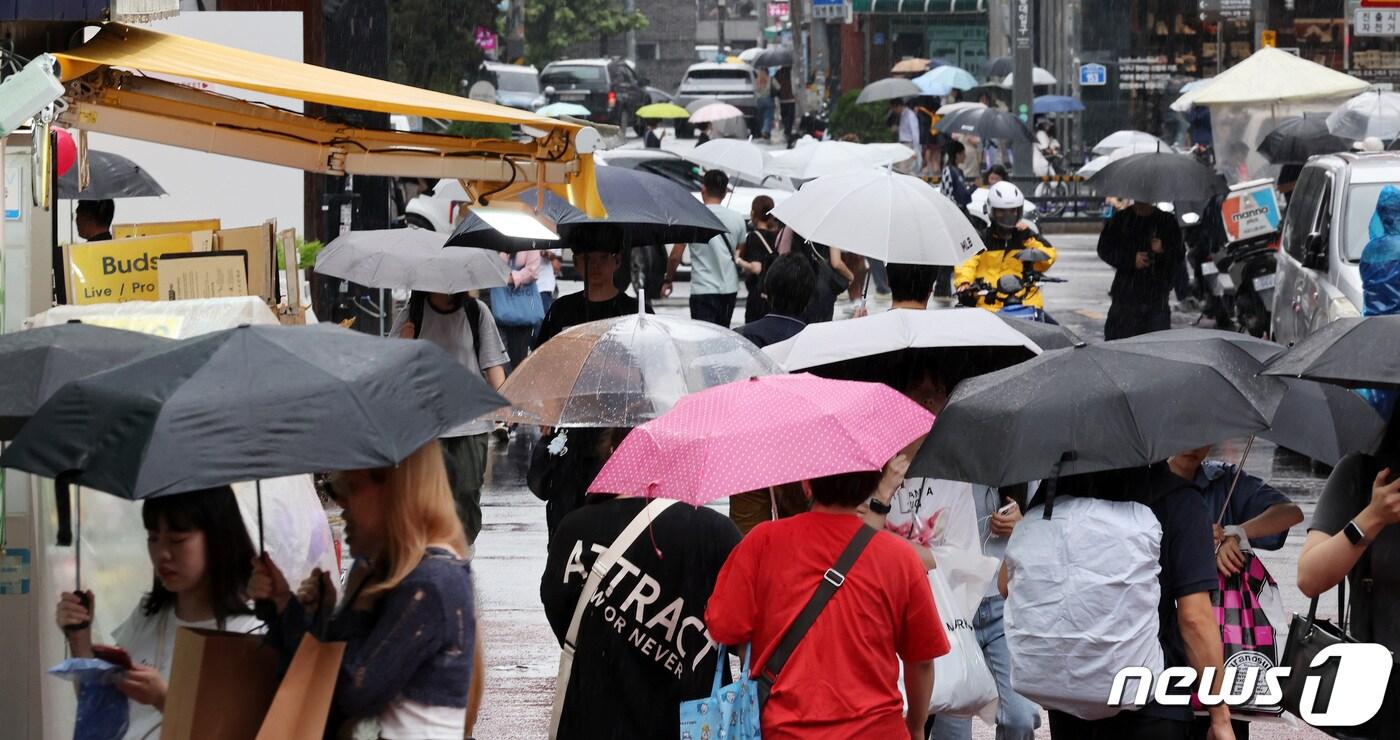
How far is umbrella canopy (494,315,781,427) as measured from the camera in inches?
233

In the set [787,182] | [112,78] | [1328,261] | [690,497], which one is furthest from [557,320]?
[787,182]

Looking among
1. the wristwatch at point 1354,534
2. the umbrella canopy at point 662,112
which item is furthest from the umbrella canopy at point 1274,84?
the umbrella canopy at point 662,112

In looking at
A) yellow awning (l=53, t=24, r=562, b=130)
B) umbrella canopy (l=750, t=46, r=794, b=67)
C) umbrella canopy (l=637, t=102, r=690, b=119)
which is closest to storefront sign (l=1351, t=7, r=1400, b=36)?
yellow awning (l=53, t=24, r=562, b=130)

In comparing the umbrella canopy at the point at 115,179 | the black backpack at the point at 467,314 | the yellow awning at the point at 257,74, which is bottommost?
the black backpack at the point at 467,314

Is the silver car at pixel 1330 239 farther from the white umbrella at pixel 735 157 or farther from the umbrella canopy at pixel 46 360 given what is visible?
the umbrella canopy at pixel 46 360

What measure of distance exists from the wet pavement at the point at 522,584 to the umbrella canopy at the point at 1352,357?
280 millimetres

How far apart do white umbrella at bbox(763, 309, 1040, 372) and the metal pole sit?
26.2m

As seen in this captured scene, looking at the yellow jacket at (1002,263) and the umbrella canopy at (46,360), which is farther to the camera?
the yellow jacket at (1002,263)

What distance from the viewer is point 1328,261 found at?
1308 centimetres

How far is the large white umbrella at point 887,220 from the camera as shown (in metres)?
8.31

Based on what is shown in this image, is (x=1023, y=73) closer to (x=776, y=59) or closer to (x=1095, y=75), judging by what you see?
(x=1095, y=75)

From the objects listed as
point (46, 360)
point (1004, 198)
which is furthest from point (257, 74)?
point (1004, 198)

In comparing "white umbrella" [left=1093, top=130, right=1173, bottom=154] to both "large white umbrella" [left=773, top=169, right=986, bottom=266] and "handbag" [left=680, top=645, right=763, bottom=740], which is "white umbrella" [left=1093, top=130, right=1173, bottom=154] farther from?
"handbag" [left=680, top=645, right=763, bottom=740]

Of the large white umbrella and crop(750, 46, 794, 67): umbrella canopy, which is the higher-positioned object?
crop(750, 46, 794, 67): umbrella canopy
